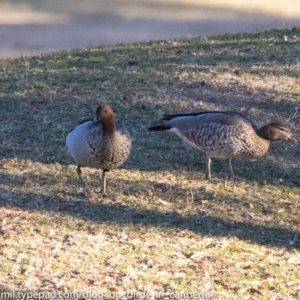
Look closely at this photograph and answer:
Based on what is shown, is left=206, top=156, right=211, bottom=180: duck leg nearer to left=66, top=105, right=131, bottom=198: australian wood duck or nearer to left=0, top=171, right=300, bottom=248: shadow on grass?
left=0, top=171, right=300, bottom=248: shadow on grass

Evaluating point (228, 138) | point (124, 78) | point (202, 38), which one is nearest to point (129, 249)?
point (228, 138)

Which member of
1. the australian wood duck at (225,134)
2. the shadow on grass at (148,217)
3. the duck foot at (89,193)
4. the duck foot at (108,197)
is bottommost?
the shadow on grass at (148,217)

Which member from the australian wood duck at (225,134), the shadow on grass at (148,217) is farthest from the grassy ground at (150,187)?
the australian wood duck at (225,134)

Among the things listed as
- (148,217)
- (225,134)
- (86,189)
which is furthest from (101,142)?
(225,134)

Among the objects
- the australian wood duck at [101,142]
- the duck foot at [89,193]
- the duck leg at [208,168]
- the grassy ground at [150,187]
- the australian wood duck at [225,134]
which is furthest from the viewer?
the duck leg at [208,168]

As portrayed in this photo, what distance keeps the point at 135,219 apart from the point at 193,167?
158 centimetres

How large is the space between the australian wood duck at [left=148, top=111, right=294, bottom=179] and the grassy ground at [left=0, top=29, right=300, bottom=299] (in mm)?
295

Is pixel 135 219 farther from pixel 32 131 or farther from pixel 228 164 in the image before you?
pixel 32 131

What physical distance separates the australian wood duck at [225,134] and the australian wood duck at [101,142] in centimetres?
96

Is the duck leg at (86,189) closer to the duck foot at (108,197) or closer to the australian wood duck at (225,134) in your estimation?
the duck foot at (108,197)

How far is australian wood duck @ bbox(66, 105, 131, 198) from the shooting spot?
6.17m

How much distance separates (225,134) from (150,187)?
2.81 ft

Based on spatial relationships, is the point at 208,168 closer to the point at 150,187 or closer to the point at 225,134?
the point at 225,134

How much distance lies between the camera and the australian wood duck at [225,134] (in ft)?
22.7
